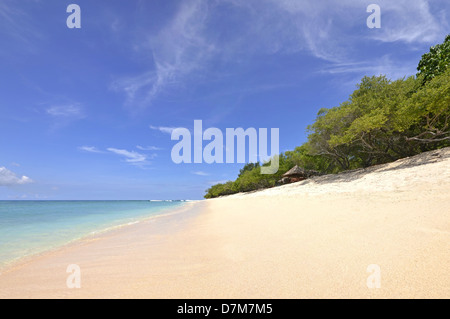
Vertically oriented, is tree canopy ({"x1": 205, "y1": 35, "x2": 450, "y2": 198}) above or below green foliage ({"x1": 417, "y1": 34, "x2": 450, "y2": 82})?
below

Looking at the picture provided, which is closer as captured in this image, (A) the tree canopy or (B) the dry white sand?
(B) the dry white sand

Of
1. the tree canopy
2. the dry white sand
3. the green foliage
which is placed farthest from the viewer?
the green foliage

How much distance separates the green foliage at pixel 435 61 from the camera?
58.6 ft

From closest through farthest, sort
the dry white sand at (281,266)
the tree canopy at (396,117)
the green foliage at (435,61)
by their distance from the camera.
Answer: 1. the dry white sand at (281,266)
2. the tree canopy at (396,117)
3. the green foliage at (435,61)

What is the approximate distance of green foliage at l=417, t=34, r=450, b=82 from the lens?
17859 millimetres

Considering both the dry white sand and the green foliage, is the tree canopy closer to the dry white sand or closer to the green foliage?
the green foliage

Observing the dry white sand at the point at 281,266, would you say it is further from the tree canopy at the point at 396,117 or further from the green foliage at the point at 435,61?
the green foliage at the point at 435,61

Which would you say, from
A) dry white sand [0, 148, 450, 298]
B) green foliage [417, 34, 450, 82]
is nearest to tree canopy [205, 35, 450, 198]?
green foliage [417, 34, 450, 82]

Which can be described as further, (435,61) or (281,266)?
(435,61)

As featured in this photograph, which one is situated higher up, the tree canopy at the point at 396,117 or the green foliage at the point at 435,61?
the green foliage at the point at 435,61

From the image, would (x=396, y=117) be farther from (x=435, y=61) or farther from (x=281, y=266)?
(x=281, y=266)

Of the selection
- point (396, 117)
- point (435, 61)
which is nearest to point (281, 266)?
point (396, 117)

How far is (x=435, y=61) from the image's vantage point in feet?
63.7

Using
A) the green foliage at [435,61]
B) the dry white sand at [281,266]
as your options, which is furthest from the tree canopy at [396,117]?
the dry white sand at [281,266]
